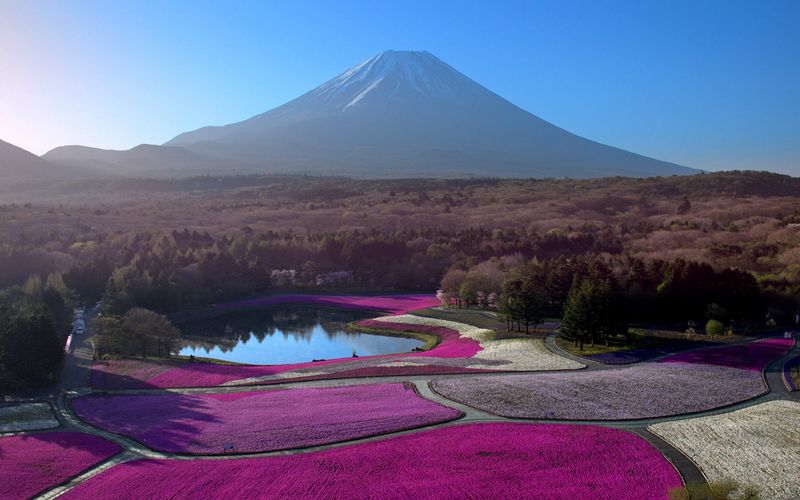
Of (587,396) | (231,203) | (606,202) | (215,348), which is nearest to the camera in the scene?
(587,396)

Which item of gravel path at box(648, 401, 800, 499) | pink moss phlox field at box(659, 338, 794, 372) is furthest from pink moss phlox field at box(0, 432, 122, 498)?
pink moss phlox field at box(659, 338, 794, 372)

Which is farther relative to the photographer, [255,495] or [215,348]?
[215,348]

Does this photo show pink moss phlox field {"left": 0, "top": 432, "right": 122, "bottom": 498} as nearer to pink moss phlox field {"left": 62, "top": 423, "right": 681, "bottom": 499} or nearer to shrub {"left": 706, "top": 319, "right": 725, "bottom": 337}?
pink moss phlox field {"left": 62, "top": 423, "right": 681, "bottom": 499}

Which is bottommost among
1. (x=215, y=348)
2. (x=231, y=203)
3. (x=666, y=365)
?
(x=215, y=348)

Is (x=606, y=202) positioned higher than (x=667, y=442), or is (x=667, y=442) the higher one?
(x=606, y=202)

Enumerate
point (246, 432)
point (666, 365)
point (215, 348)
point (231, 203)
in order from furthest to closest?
point (231, 203)
point (215, 348)
point (666, 365)
point (246, 432)

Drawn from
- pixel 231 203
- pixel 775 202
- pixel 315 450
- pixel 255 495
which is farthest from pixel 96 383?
pixel 231 203

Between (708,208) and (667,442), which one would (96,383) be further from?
(708,208)

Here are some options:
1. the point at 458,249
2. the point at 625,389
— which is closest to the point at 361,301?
the point at 458,249
